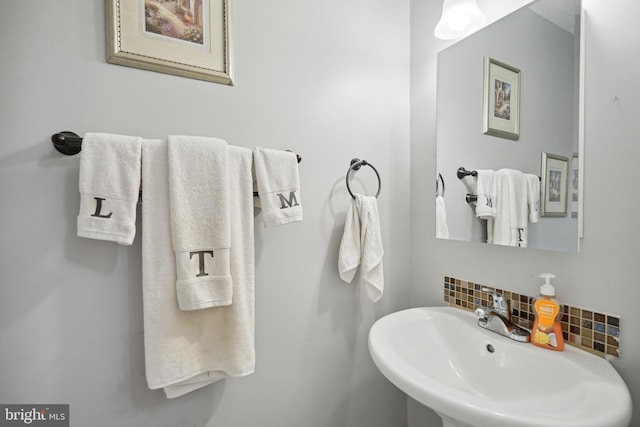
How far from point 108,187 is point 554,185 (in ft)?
3.99

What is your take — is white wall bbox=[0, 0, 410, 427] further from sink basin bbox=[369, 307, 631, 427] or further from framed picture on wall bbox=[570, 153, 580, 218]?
framed picture on wall bbox=[570, 153, 580, 218]

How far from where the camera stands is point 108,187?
69cm

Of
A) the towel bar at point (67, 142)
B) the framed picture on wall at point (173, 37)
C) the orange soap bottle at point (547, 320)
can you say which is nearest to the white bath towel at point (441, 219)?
the orange soap bottle at point (547, 320)

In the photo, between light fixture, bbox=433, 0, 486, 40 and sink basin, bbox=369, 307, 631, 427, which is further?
light fixture, bbox=433, 0, 486, 40

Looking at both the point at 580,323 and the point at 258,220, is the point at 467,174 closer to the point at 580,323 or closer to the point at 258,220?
the point at 580,323

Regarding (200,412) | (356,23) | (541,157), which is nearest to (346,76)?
(356,23)

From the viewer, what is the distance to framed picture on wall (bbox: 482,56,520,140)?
98 centimetres

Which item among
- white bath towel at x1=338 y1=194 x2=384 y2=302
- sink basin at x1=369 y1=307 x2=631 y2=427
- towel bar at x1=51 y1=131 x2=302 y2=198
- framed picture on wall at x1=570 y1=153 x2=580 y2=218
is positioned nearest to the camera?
sink basin at x1=369 y1=307 x2=631 y2=427

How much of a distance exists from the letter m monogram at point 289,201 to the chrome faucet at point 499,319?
736mm

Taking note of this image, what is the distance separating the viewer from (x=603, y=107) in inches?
31.0

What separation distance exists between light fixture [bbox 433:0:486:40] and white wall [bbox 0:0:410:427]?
9.6 inches

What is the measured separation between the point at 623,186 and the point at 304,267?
0.94 metres

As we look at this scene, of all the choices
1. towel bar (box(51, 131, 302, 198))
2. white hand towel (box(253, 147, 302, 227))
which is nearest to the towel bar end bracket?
towel bar (box(51, 131, 302, 198))

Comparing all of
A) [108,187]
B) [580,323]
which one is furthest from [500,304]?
[108,187]
